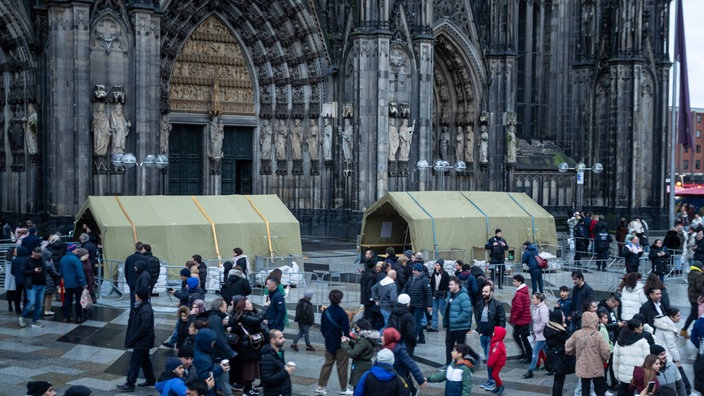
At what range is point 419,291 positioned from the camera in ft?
49.7

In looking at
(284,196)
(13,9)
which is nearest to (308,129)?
(284,196)

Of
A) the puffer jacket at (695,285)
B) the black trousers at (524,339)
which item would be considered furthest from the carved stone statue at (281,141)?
the black trousers at (524,339)

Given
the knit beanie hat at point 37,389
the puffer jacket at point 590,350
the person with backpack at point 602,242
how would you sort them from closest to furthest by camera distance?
the knit beanie hat at point 37,389 → the puffer jacket at point 590,350 → the person with backpack at point 602,242

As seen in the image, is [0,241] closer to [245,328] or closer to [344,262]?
[344,262]

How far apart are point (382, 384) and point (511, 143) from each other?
30720 millimetres

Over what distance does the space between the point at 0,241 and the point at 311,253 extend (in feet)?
30.6

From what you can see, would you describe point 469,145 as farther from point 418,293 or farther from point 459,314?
point 459,314

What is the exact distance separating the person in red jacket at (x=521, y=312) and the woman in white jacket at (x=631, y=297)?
1536 mm

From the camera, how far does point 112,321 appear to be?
56.0 feet

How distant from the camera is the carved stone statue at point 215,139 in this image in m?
33.9

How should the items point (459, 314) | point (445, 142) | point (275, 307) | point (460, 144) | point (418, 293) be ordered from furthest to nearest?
point (445, 142) < point (460, 144) < point (418, 293) < point (275, 307) < point (459, 314)

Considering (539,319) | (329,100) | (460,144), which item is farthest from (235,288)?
(460,144)

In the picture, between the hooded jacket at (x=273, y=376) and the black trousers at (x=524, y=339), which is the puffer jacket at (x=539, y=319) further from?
the hooded jacket at (x=273, y=376)

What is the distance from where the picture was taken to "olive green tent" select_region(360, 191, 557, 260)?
2470 cm
